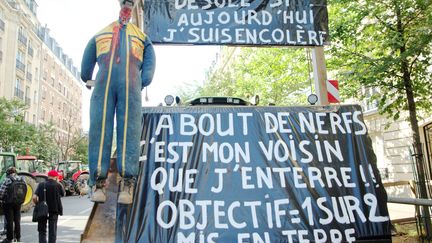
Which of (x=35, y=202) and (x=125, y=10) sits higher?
(x=125, y=10)

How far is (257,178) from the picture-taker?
383 cm

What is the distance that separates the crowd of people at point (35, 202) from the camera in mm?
7477

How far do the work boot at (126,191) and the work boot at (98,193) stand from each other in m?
0.14

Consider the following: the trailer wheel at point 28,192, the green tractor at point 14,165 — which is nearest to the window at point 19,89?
the green tractor at point 14,165

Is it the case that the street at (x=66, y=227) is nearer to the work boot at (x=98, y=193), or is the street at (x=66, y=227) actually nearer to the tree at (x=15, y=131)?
the work boot at (x=98, y=193)

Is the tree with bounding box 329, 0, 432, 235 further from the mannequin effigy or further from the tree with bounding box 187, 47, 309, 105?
the tree with bounding box 187, 47, 309, 105

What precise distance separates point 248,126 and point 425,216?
15.8ft

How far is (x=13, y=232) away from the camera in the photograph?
853cm

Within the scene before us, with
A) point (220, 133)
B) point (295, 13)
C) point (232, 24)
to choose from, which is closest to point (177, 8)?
point (232, 24)

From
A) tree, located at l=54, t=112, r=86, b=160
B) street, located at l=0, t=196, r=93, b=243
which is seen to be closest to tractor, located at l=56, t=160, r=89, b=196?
street, located at l=0, t=196, r=93, b=243

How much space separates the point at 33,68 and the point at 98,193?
47.8 m

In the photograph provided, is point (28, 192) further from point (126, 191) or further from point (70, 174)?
point (70, 174)

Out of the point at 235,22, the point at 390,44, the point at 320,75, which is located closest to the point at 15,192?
the point at 235,22

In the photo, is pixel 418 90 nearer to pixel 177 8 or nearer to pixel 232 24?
pixel 232 24
